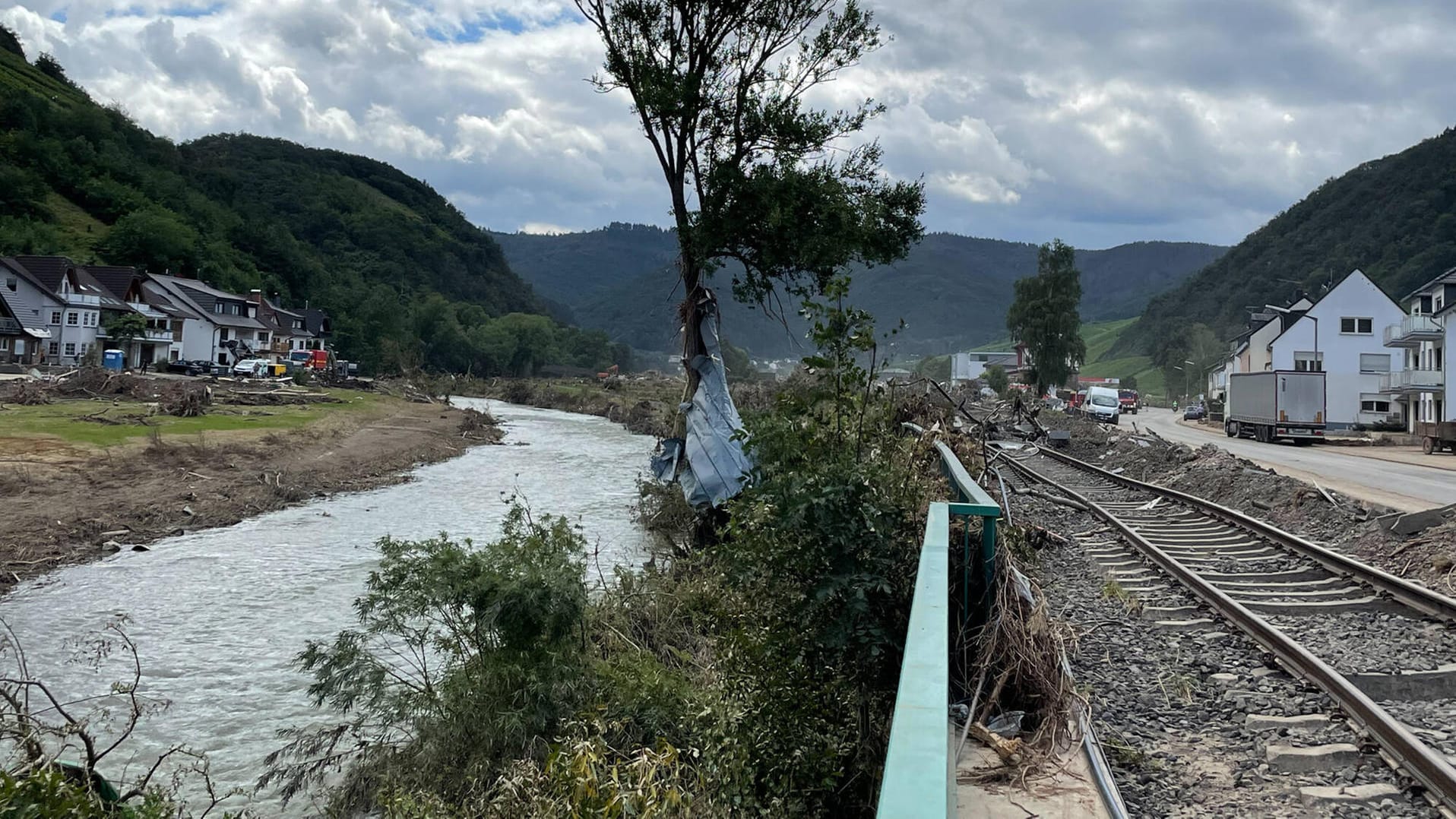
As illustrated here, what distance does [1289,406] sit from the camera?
1496 inches

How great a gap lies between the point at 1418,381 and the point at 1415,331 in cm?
247

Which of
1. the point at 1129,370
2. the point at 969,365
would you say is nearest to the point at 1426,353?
the point at 969,365

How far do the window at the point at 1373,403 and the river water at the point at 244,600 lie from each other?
1957 inches

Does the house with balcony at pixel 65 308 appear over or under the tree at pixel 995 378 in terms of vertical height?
over

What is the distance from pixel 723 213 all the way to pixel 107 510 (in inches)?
576

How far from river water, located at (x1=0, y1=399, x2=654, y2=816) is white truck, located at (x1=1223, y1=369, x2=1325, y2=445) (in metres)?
28.3

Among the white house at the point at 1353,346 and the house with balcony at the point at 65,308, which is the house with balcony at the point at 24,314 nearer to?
the house with balcony at the point at 65,308

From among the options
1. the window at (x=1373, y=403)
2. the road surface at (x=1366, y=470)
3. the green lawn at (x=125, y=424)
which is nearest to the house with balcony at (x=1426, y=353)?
the window at (x=1373, y=403)

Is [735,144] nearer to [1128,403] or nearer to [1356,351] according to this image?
[1356,351]

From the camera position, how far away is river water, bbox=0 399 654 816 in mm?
9555

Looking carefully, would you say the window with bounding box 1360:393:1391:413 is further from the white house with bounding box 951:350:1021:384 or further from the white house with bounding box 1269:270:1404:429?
the white house with bounding box 951:350:1021:384

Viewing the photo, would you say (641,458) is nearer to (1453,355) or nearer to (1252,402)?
(1252,402)

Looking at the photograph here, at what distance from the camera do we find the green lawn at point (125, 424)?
2656cm

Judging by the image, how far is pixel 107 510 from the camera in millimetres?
19547
